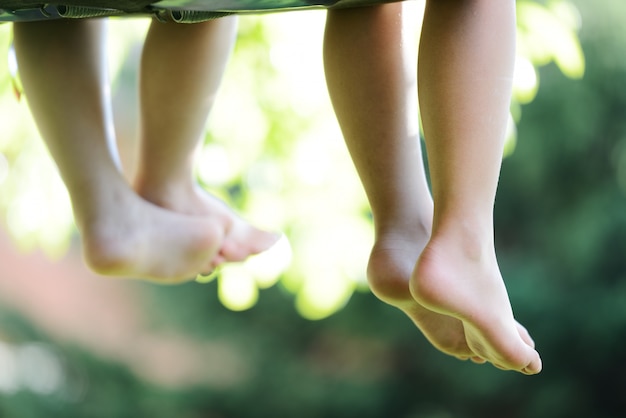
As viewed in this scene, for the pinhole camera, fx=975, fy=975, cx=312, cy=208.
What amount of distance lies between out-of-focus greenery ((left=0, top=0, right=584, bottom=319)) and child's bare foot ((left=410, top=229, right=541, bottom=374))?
882 mm

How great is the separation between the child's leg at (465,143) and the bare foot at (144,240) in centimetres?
32

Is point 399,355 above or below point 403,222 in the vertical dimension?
below

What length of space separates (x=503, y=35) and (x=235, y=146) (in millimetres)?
1166

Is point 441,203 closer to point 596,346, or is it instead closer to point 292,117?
point 292,117

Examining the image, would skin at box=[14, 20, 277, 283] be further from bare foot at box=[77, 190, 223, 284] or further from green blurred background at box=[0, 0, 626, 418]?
green blurred background at box=[0, 0, 626, 418]

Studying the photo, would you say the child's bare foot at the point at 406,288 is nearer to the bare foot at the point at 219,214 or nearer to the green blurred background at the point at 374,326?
the bare foot at the point at 219,214

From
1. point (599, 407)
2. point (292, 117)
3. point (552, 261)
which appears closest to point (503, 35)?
point (292, 117)

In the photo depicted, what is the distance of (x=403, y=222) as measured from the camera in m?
0.77

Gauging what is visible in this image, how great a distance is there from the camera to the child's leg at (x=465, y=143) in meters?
0.65

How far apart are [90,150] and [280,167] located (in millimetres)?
915

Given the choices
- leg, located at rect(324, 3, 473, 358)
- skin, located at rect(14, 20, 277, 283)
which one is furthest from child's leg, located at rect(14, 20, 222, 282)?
leg, located at rect(324, 3, 473, 358)

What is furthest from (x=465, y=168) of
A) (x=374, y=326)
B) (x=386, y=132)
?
(x=374, y=326)

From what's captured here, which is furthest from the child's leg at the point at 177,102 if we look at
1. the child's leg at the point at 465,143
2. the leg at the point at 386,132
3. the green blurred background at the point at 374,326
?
the green blurred background at the point at 374,326

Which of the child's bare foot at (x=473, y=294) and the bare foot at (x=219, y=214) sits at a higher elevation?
the bare foot at (x=219, y=214)
